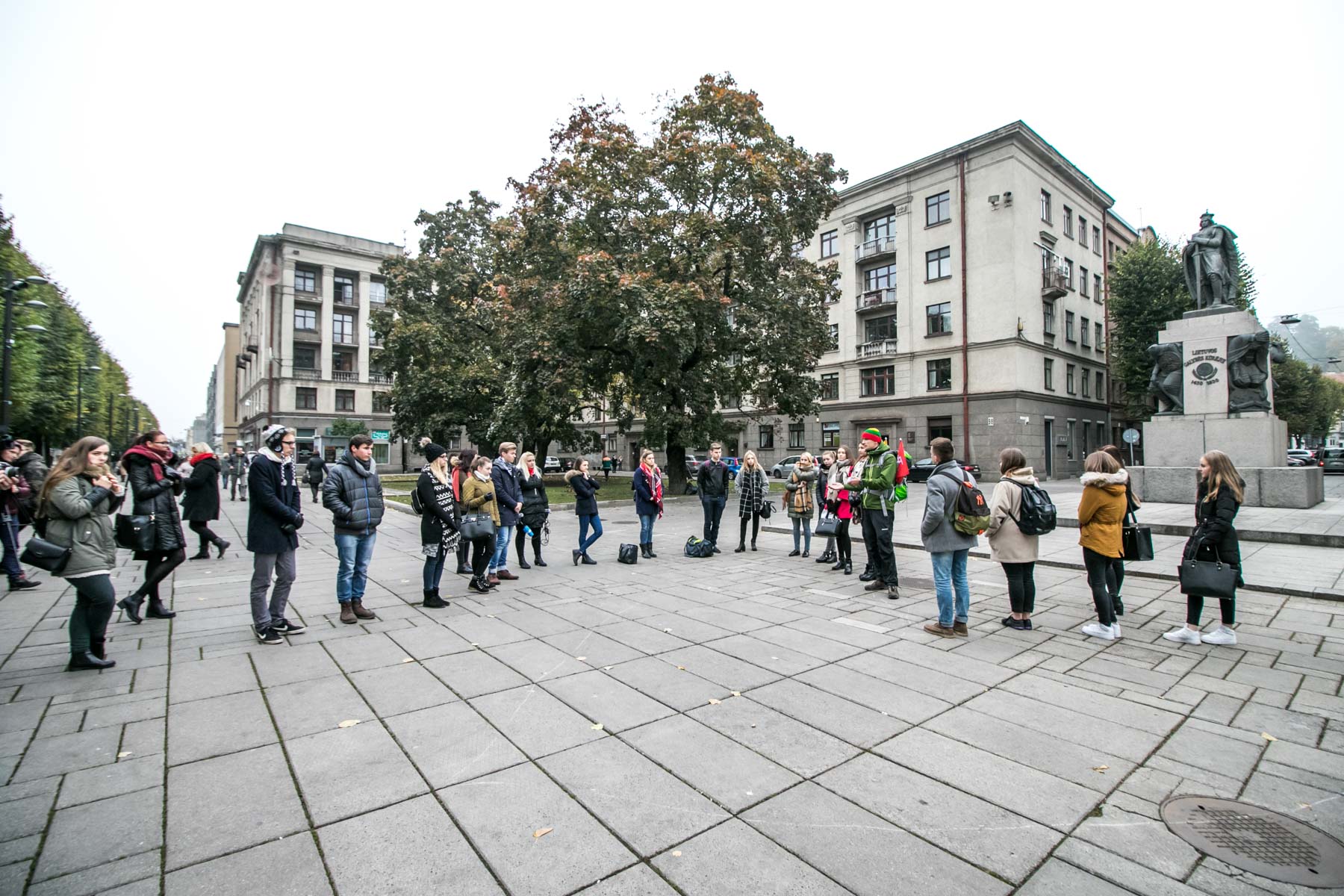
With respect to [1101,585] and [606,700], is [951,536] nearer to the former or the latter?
[1101,585]

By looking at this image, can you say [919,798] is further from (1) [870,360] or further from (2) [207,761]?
(1) [870,360]

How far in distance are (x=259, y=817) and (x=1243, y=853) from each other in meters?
4.29

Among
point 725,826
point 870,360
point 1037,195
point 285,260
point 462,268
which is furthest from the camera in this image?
point 285,260

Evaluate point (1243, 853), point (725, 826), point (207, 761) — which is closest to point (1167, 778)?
point (1243, 853)

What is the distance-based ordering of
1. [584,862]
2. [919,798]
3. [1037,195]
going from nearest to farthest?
[584,862]
[919,798]
[1037,195]

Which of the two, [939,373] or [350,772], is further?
[939,373]

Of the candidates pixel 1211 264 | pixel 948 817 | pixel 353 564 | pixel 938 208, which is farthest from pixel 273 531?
pixel 938 208

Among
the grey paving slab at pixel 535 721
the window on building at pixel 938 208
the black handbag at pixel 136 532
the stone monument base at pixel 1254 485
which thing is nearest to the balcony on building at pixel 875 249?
the window on building at pixel 938 208

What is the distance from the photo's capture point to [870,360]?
41.0 m

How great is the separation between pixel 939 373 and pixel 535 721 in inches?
1516

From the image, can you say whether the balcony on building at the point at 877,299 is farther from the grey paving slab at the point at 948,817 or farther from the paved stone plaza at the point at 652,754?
the grey paving slab at the point at 948,817

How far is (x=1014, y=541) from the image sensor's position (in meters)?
6.06

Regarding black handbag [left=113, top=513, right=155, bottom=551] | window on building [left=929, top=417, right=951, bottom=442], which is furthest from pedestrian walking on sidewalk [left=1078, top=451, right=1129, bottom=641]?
window on building [left=929, top=417, right=951, bottom=442]

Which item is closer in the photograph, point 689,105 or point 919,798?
point 919,798
